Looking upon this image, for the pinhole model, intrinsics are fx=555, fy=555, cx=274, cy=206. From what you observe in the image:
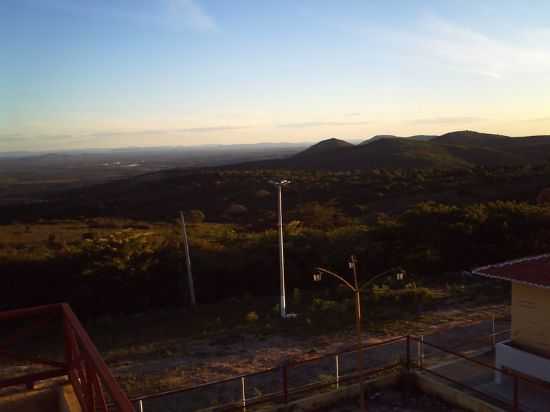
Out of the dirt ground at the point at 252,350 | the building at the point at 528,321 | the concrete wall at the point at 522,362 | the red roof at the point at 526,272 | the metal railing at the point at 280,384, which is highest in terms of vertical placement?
the red roof at the point at 526,272

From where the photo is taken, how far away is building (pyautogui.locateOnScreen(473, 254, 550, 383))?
9.65 m

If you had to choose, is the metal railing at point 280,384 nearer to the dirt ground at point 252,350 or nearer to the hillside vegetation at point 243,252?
the dirt ground at point 252,350

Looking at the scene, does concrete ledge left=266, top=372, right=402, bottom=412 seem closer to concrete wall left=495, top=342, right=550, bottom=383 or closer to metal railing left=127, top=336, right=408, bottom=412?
metal railing left=127, top=336, right=408, bottom=412

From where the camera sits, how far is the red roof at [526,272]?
9.53m

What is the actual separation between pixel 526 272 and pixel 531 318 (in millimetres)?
821

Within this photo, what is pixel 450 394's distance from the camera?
10367 millimetres

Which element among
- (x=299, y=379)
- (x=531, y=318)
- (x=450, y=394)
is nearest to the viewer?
(x=531, y=318)

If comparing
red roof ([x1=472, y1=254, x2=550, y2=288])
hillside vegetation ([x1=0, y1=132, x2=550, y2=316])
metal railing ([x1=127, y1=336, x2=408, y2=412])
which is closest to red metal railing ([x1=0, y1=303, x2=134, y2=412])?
metal railing ([x1=127, y1=336, x2=408, y2=412])

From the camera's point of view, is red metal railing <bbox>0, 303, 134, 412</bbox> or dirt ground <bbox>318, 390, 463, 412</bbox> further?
dirt ground <bbox>318, 390, 463, 412</bbox>

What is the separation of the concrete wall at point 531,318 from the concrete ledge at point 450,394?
1.37m

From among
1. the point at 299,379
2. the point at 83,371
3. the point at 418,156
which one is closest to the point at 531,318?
the point at 299,379

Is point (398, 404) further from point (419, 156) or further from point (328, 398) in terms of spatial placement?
point (419, 156)

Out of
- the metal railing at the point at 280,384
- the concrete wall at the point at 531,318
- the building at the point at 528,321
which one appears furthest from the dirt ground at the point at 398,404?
the concrete wall at the point at 531,318

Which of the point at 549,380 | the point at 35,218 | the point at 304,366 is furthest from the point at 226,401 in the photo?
the point at 35,218
